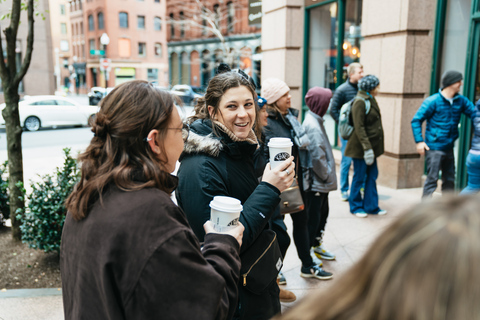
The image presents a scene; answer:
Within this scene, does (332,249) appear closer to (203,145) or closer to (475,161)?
(475,161)

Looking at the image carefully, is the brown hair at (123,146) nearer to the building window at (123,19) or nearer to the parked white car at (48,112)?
the parked white car at (48,112)

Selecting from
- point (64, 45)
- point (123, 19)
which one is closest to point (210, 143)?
point (123, 19)

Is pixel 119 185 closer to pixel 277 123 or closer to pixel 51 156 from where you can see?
pixel 277 123

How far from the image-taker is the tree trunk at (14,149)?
16.7 feet

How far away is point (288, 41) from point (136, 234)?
11029mm

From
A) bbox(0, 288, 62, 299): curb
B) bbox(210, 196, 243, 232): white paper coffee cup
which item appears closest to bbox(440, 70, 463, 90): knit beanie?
bbox(210, 196, 243, 232): white paper coffee cup

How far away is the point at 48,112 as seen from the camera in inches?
782

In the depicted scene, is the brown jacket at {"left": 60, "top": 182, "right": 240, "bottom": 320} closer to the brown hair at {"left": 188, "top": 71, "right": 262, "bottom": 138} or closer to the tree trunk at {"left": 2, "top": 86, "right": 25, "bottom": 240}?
the brown hair at {"left": 188, "top": 71, "right": 262, "bottom": 138}

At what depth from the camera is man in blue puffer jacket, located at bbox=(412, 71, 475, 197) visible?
5.96 metres

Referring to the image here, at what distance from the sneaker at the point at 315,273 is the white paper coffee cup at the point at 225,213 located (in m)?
2.84

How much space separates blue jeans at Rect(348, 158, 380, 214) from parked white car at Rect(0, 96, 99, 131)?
49.7 feet

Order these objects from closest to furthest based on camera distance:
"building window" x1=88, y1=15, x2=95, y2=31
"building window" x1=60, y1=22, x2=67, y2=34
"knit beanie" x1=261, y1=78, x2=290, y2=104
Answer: "knit beanie" x1=261, y1=78, x2=290, y2=104 < "building window" x1=88, y1=15, x2=95, y2=31 < "building window" x1=60, y1=22, x2=67, y2=34

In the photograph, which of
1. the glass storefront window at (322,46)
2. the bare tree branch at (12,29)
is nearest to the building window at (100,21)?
the glass storefront window at (322,46)

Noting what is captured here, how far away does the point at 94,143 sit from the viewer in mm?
1758
